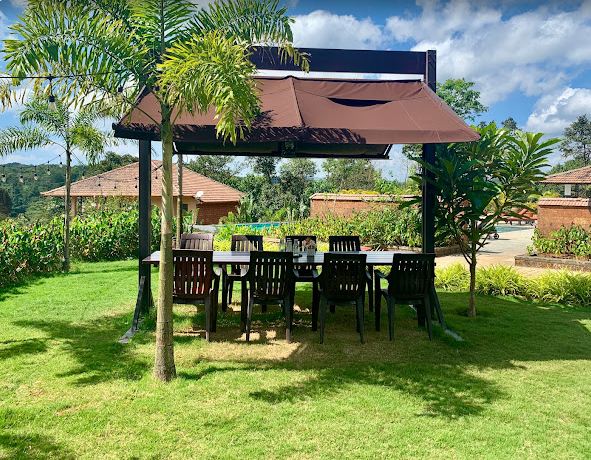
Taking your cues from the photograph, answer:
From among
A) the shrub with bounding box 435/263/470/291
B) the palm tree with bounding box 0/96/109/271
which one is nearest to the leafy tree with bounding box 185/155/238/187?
the palm tree with bounding box 0/96/109/271

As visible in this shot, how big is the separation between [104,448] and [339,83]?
554 cm

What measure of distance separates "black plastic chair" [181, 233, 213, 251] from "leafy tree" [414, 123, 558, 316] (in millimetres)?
3262

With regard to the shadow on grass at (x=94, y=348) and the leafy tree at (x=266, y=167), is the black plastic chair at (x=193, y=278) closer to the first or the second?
the shadow on grass at (x=94, y=348)

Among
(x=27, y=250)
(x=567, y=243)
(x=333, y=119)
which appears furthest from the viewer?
(x=567, y=243)

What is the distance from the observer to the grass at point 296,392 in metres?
3.41

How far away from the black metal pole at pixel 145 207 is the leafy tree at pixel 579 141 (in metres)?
54.5

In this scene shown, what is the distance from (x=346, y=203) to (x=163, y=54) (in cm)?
1337

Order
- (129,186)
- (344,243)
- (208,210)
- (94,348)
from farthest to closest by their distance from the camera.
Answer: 1. (208,210)
2. (129,186)
3. (344,243)
4. (94,348)

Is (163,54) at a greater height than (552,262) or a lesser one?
greater

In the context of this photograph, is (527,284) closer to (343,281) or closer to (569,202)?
(343,281)

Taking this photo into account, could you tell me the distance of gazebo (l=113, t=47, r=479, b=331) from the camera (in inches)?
217

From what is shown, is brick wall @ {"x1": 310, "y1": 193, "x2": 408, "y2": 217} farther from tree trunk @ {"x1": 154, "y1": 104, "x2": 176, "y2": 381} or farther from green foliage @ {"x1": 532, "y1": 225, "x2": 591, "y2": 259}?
tree trunk @ {"x1": 154, "y1": 104, "x2": 176, "y2": 381}

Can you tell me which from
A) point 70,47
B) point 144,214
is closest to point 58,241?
point 144,214

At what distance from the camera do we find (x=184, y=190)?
34781 millimetres
